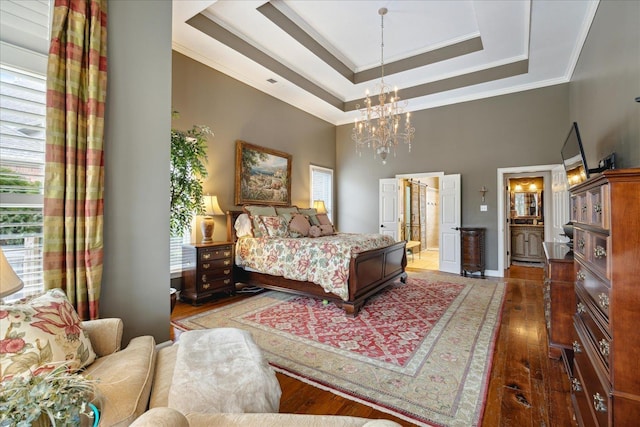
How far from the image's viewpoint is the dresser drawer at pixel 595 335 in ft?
3.87

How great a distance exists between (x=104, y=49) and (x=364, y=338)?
307 cm

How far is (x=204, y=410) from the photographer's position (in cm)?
112

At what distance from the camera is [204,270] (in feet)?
13.0

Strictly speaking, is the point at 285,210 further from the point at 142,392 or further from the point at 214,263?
the point at 142,392

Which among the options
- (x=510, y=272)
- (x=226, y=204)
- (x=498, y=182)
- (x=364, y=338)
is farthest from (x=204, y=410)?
(x=510, y=272)

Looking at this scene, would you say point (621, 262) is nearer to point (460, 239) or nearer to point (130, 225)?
point (130, 225)

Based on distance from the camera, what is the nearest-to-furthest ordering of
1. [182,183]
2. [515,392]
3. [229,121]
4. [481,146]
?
[515,392] < [182,183] < [229,121] < [481,146]

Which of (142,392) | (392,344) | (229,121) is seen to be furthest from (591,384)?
(229,121)

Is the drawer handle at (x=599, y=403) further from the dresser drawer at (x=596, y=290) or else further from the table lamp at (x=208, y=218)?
the table lamp at (x=208, y=218)

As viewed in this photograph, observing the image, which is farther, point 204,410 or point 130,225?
point 130,225

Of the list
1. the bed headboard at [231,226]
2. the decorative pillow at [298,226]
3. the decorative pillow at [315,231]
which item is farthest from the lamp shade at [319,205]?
the bed headboard at [231,226]

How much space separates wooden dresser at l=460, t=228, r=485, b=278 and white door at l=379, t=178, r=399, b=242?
1.47m

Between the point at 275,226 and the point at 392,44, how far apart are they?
3650mm

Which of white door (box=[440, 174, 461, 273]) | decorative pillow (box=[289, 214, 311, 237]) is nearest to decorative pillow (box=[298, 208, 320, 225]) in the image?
decorative pillow (box=[289, 214, 311, 237])
